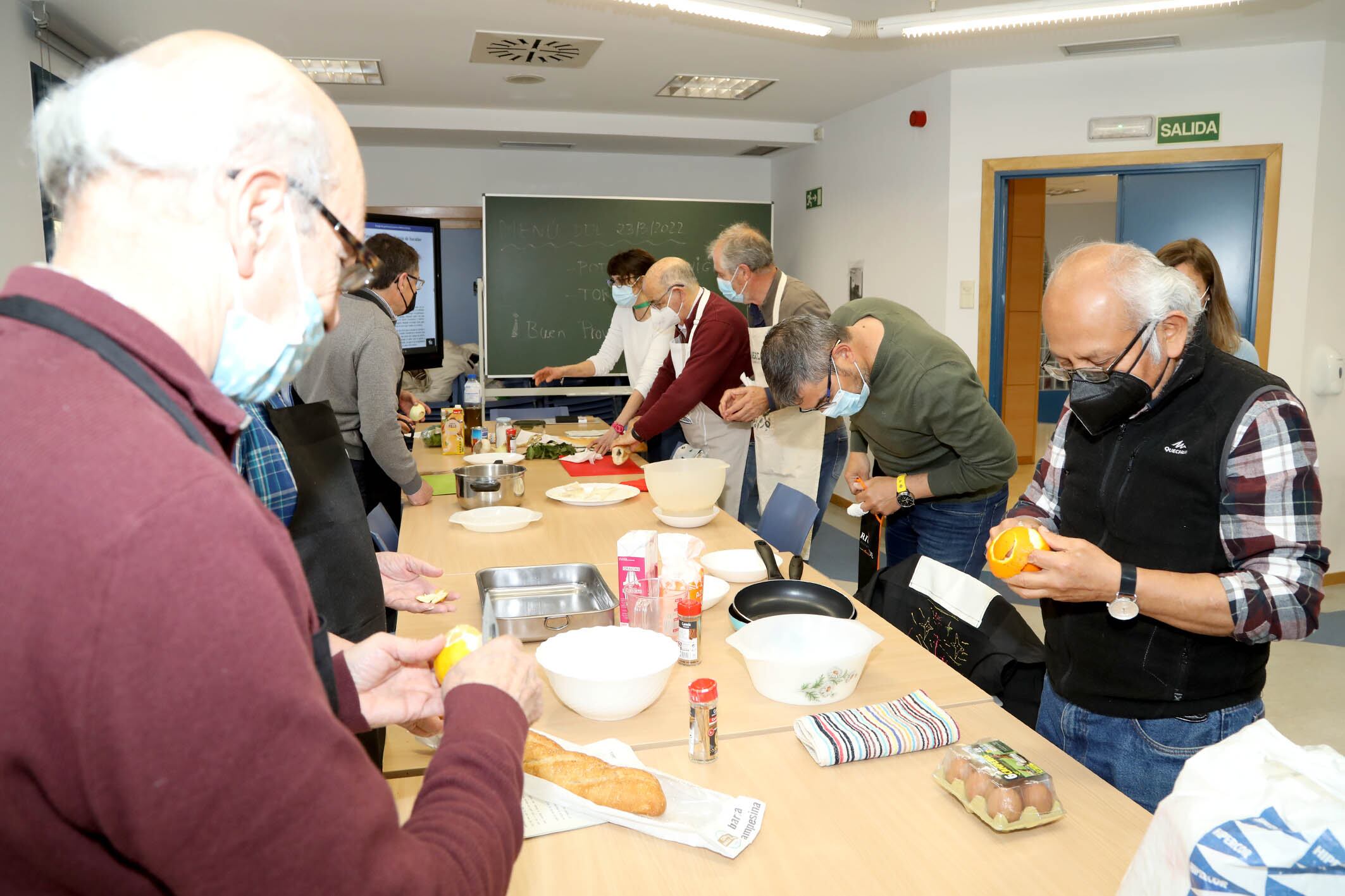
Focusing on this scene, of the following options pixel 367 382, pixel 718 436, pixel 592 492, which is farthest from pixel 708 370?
pixel 367 382

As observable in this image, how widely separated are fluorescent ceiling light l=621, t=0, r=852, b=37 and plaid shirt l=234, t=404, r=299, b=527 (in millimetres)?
2690

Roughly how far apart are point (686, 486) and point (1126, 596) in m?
1.49

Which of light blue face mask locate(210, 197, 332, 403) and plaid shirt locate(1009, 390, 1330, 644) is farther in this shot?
plaid shirt locate(1009, 390, 1330, 644)

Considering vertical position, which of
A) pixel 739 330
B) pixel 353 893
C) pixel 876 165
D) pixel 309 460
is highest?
pixel 876 165

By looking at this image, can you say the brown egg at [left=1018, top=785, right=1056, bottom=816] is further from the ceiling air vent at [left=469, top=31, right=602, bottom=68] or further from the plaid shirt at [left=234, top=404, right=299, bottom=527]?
the ceiling air vent at [left=469, top=31, right=602, bottom=68]

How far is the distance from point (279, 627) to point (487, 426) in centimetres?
478

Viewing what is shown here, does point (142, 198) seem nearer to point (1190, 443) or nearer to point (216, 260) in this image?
point (216, 260)

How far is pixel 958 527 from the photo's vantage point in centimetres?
285

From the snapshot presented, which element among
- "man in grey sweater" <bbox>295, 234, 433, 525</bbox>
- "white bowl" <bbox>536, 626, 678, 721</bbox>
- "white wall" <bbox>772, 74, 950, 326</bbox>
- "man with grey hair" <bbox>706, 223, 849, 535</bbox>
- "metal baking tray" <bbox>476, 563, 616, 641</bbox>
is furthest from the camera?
"white wall" <bbox>772, 74, 950, 326</bbox>

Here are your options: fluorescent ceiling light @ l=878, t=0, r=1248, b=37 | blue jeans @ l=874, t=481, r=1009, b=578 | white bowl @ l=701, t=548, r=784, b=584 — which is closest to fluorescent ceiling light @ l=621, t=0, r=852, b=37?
fluorescent ceiling light @ l=878, t=0, r=1248, b=37

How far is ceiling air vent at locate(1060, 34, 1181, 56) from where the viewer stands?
465 centimetres

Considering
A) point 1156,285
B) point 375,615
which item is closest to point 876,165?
point 1156,285

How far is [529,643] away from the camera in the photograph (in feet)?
5.86

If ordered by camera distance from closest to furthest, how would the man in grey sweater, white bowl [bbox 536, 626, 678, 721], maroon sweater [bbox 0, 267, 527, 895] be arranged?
1. maroon sweater [bbox 0, 267, 527, 895]
2. white bowl [bbox 536, 626, 678, 721]
3. the man in grey sweater
